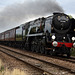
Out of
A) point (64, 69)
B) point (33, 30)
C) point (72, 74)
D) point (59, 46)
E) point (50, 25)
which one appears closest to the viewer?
point (72, 74)

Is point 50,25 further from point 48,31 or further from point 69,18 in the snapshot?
point 69,18

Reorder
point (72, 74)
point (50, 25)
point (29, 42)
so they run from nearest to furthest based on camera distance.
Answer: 1. point (72, 74)
2. point (50, 25)
3. point (29, 42)

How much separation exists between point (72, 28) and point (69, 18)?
823 mm

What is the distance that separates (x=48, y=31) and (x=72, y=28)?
6.50ft

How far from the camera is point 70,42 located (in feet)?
38.1

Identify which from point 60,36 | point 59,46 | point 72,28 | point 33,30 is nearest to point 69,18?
point 72,28

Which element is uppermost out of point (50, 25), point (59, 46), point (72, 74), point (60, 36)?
point (50, 25)

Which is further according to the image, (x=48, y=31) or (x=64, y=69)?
(x=48, y=31)

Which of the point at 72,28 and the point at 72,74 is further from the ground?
the point at 72,28

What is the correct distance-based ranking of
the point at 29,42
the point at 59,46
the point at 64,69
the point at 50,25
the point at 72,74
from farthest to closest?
the point at 29,42
the point at 50,25
the point at 59,46
the point at 64,69
the point at 72,74

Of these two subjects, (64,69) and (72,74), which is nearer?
(72,74)

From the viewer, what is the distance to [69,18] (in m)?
12.3

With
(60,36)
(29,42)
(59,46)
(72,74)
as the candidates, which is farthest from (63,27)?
(72,74)

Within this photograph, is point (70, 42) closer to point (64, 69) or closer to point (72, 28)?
point (72, 28)
